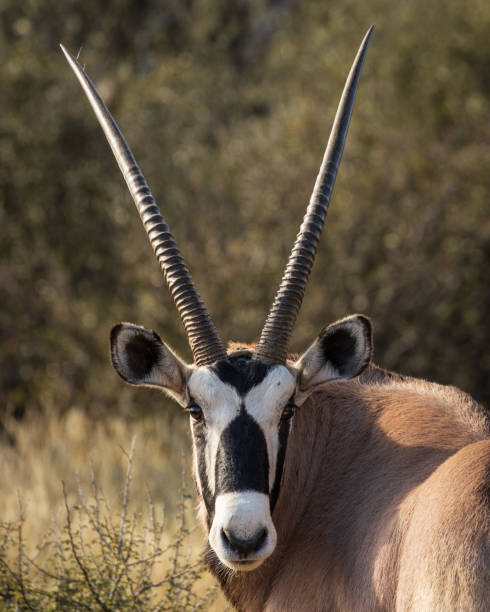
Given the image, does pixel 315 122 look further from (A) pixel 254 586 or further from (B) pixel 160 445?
(A) pixel 254 586

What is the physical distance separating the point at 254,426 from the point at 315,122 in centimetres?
1341

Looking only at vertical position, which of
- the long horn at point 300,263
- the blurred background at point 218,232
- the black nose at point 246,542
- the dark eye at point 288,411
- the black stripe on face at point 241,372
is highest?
the blurred background at point 218,232

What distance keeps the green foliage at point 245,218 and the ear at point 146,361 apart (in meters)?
7.86

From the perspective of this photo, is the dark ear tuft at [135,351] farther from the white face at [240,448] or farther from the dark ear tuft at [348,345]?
the dark ear tuft at [348,345]

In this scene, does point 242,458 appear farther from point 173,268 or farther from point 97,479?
point 97,479

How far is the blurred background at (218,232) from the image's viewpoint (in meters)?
14.0

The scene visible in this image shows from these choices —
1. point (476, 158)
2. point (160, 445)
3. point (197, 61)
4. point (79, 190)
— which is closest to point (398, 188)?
point (476, 158)

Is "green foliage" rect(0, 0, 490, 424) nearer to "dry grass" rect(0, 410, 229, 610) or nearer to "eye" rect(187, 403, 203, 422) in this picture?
"dry grass" rect(0, 410, 229, 610)

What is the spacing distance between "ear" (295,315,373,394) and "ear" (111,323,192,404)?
68cm

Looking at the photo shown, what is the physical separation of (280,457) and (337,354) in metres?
0.72

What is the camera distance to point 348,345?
18.2 feet

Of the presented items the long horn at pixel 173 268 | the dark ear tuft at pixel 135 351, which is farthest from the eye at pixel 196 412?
the dark ear tuft at pixel 135 351

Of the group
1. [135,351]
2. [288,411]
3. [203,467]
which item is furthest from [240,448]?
[135,351]

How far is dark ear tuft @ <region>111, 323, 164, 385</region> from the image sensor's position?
540 cm
